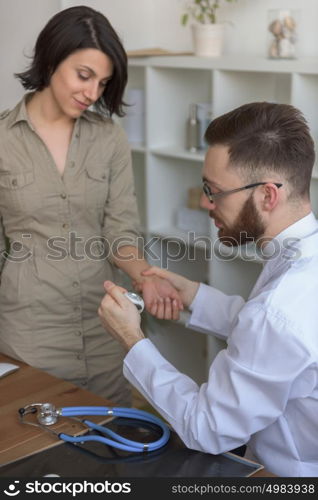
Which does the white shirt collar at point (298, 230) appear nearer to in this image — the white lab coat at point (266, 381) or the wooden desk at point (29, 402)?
the white lab coat at point (266, 381)

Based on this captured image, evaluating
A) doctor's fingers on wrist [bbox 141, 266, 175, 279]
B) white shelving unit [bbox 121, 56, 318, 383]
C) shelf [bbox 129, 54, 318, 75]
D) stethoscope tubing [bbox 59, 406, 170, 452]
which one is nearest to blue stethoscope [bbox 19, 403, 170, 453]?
stethoscope tubing [bbox 59, 406, 170, 452]

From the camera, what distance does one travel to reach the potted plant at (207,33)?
10.5 feet

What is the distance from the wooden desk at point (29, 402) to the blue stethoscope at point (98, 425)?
2 centimetres

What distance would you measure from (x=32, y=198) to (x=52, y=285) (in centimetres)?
28

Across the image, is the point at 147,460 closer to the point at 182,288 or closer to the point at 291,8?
the point at 182,288

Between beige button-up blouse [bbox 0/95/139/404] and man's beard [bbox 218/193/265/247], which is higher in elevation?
man's beard [bbox 218/193/265/247]

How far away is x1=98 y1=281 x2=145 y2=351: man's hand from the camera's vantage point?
174cm

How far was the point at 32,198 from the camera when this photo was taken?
2277 millimetres

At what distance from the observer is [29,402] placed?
1.85 metres

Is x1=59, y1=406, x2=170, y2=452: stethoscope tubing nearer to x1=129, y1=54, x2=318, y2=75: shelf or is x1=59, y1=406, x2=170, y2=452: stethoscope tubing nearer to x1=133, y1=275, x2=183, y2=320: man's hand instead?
x1=133, y1=275, x2=183, y2=320: man's hand

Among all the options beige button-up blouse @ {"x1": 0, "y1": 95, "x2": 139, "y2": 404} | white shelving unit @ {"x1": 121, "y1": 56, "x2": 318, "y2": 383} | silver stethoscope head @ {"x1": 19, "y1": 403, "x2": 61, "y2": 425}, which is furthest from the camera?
white shelving unit @ {"x1": 121, "y1": 56, "x2": 318, "y2": 383}

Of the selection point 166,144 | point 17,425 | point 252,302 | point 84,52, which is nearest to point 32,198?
point 84,52

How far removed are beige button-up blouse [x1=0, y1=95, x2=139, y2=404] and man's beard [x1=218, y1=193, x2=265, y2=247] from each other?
2.29 ft

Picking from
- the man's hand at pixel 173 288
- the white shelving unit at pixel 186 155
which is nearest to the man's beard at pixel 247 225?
the man's hand at pixel 173 288
